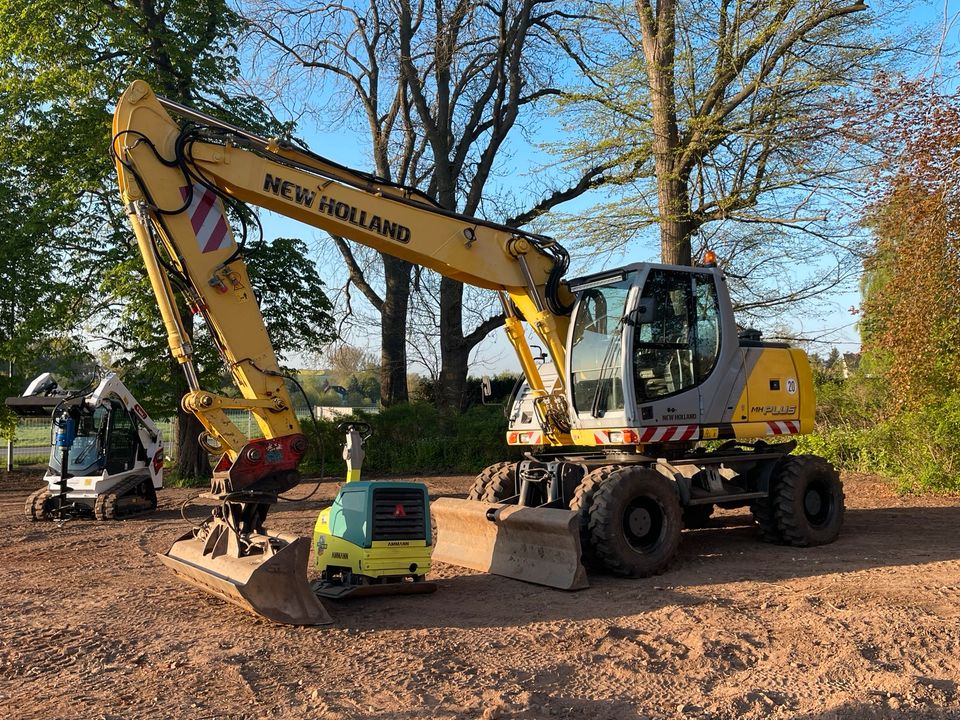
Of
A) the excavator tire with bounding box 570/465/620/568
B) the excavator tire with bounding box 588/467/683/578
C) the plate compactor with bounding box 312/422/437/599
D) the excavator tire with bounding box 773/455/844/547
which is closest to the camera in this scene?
the plate compactor with bounding box 312/422/437/599

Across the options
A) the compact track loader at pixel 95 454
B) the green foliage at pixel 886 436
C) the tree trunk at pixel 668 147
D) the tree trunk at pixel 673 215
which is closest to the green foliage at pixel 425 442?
the compact track loader at pixel 95 454

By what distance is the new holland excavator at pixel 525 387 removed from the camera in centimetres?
634

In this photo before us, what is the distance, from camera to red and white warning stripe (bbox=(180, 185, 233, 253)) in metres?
6.59

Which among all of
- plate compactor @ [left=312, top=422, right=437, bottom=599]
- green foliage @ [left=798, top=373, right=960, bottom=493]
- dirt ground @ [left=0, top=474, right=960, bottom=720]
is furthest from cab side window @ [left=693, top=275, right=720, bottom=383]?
green foliage @ [left=798, top=373, right=960, bottom=493]

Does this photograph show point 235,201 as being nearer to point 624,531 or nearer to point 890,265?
point 624,531

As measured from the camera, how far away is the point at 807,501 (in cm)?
897

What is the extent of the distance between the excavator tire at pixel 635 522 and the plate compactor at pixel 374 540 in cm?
153

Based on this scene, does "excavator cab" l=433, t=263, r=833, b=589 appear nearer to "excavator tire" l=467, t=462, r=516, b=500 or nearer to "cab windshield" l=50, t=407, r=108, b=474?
"excavator tire" l=467, t=462, r=516, b=500

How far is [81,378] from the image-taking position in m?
16.8

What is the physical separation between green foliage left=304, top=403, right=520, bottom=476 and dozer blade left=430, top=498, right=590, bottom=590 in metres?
8.95

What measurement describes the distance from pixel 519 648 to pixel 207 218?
408cm

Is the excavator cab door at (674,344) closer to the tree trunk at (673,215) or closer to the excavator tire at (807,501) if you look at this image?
the excavator tire at (807,501)

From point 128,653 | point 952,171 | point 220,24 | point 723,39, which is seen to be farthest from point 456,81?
point 128,653

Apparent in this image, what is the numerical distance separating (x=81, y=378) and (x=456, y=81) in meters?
11.1
